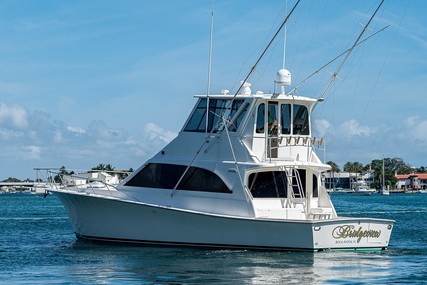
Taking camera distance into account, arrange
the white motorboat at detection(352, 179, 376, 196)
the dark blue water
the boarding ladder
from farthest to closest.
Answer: the white motorboat at detection(352, 179, 376, 196) → the boarding ladder → the dark blue water

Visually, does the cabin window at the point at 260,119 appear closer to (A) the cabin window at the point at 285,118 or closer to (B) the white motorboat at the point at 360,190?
(A) the cabin window at the point at 285,118

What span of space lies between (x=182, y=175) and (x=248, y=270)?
17.9 ft

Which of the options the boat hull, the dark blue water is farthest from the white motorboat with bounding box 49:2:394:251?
the dark blue water

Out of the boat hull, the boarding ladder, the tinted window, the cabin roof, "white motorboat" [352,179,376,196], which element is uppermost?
"white motorboat" [352,179,376,196]

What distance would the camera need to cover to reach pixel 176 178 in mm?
28188

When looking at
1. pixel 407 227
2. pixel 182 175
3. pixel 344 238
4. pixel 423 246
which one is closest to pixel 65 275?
pixel 182 175

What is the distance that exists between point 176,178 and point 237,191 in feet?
7.20

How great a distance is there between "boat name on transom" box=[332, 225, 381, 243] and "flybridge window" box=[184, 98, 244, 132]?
4.65 metres

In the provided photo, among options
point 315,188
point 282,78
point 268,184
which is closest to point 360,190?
point 315,188

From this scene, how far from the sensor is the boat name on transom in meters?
26.1

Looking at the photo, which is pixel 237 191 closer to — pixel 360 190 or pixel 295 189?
pixel 295 189

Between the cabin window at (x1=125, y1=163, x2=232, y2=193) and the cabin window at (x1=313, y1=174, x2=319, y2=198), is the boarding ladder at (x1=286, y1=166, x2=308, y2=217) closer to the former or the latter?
the cabin window at (x1=313, y1=174, x2=319, y2=198)

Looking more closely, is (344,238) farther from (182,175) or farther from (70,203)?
(70,203)

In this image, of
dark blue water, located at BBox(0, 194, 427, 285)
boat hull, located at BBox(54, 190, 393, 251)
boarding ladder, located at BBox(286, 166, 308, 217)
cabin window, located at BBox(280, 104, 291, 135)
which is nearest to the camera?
dark blue water, located at BBox(0, 194, 427, 285)
